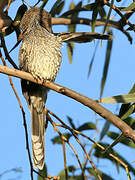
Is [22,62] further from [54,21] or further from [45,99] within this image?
[54,21]

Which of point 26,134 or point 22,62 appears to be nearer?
point 26,134

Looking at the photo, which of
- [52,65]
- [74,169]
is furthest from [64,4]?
[74,169]

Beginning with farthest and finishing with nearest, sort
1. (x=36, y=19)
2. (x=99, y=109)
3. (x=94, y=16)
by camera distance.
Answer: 1. (x=36, y=19)
2. (x=94, y=16)
3. (x=99, y=109)

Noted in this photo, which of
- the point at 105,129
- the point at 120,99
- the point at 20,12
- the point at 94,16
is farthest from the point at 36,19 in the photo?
the point at 105,129

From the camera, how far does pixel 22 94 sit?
2902 mm

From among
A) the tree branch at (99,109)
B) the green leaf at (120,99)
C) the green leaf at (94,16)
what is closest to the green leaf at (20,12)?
the green leaf at (94,16)

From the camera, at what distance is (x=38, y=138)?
269cm

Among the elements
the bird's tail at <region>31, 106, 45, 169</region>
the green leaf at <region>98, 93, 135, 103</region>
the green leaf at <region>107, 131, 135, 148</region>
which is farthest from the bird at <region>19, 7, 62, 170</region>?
the green leaf at <region>98, 93, 135, 103</region>

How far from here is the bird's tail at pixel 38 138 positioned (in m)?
2.49

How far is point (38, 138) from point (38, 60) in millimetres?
628

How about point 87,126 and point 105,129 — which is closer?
point 105,129

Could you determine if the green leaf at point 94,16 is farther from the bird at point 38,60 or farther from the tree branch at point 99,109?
the tree branch at point 99,109

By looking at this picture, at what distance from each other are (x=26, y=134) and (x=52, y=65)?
0.86 metres

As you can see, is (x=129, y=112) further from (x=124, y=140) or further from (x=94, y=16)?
(x=94, y=16)
